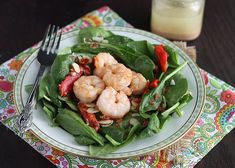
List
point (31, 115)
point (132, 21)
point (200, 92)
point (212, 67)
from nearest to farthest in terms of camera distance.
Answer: point (31, 115) → point (200, 92) → point (212, 67) → point (132, 21)

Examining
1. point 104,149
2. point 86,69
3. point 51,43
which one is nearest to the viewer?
point 104,149

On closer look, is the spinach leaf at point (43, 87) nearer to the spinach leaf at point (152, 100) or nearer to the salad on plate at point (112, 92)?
the salad on plate at point (112, 92)

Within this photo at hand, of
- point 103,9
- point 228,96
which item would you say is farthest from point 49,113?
point 103,9

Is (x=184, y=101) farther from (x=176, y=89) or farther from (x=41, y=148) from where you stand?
(x=41, y=148)

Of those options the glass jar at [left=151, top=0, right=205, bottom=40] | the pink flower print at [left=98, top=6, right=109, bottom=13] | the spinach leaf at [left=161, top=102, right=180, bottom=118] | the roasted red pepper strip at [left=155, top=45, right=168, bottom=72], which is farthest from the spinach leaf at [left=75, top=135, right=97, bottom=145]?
the pink flower print at [left=98, top=6, right=109, bottom=13]

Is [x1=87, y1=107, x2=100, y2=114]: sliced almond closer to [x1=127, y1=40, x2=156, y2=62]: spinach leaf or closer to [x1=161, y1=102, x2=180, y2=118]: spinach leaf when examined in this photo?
[x1=161, y1=102, x2=180, y2=118]: spinach leaf

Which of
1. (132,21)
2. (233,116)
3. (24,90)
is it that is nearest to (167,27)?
(132,21)

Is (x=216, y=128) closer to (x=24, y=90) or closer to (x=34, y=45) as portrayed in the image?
(x=24, y=90)
